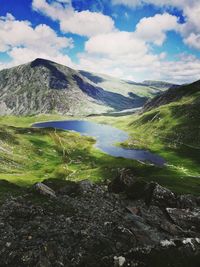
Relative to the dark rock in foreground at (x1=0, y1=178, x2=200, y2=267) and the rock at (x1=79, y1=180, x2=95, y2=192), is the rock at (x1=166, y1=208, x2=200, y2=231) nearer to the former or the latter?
the dark rock in foreground at (x1=0, y1=178, x2=200, y2=267)

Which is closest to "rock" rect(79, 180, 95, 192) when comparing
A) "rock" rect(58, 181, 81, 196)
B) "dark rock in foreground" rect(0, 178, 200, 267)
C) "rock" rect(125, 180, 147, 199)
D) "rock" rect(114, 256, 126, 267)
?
"dark rock in foreground" rect(0, 178, 200, 267)

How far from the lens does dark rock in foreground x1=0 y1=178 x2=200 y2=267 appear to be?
29.5 metres

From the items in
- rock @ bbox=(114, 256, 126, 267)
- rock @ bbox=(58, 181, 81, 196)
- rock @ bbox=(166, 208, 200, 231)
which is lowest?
rock @ bbox=(58, 181, 81, 196)

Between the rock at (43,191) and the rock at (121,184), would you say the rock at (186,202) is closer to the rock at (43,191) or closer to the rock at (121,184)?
the rock at (121,184)

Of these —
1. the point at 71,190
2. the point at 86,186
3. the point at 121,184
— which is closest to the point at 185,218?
the point at 121,184

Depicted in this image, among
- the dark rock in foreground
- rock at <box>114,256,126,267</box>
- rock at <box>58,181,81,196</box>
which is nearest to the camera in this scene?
rock at <box>114,256,126,267</box>

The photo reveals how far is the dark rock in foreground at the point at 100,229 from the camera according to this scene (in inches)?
1160

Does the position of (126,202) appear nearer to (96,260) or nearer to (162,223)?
(162,223)

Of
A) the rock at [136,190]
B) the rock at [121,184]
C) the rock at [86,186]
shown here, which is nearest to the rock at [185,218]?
the rock at [136,190]

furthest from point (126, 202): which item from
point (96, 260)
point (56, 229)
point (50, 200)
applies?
point (96, 260)

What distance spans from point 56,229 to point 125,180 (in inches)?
887

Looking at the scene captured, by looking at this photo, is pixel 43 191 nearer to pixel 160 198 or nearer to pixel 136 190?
pixel 136 190

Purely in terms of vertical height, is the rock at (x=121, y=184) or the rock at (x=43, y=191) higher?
the rock at (x=121, y=184)

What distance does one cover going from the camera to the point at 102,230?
35625 mm
